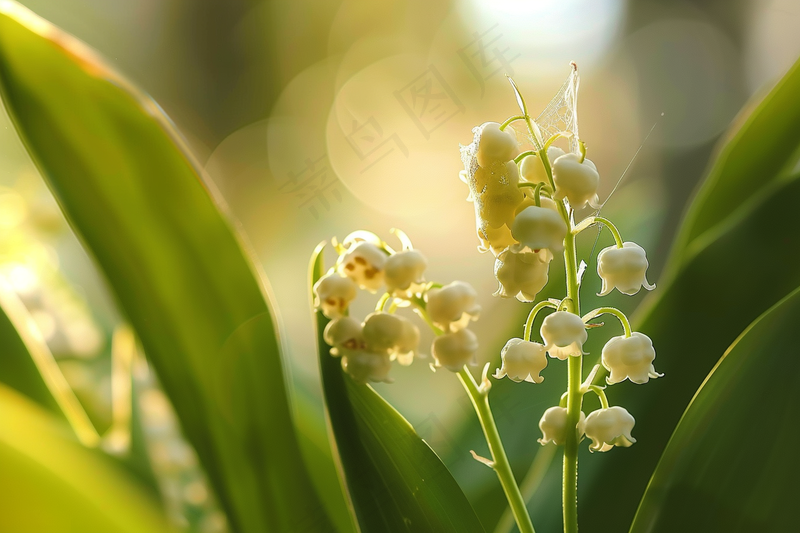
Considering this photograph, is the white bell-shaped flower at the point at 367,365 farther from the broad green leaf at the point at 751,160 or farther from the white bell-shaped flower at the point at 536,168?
the broad green leaf at the point at 751,160

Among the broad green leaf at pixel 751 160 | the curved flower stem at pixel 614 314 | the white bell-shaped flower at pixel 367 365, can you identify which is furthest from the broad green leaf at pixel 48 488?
the broad green leaf at pixel 751 160

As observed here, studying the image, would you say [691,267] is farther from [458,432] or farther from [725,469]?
[458,432]

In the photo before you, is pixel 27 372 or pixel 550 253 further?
Result: pixel 27 372

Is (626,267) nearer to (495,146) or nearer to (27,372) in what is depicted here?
(495,146)

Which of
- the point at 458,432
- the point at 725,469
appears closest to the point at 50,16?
the point at 458,432

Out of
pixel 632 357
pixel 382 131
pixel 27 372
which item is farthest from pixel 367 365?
pixel 382 131
